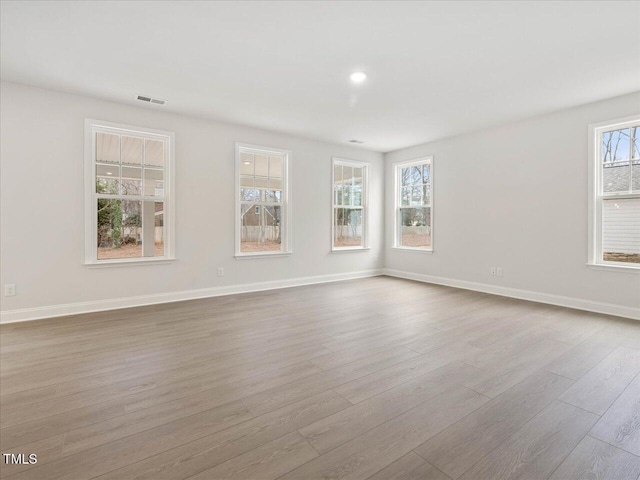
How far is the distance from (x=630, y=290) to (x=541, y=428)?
3288mm

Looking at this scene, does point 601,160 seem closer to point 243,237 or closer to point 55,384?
point 243,237

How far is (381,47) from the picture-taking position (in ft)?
9.43

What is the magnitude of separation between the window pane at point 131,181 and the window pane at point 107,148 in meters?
0.18

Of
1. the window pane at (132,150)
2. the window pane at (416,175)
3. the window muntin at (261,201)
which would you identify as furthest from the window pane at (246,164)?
the window pane at (416,175)

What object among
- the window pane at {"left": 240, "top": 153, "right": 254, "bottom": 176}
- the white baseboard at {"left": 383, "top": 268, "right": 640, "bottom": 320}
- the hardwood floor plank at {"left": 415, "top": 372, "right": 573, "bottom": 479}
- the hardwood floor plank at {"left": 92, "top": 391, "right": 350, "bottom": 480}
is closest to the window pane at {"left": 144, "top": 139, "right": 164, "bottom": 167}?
the window pane at {"left": 240, "top": 153, "right": 254, "bottom": 176}

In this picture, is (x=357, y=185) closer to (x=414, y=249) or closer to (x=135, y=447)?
(x=414, y=249)

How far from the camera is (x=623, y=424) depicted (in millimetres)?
1793

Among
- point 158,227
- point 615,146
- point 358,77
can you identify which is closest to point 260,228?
point 158,227

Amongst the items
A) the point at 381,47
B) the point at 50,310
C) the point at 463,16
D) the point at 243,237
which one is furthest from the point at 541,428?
the point at 50,310

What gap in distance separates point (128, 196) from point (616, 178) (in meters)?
6.39

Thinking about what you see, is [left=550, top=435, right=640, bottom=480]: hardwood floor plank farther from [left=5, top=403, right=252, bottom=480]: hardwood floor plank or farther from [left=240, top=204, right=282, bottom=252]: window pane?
[left=240, top=204, right=282, bottom=252]: window pane

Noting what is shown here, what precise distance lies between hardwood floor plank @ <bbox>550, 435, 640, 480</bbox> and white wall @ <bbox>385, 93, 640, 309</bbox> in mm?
3212

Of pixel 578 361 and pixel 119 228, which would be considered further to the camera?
pixel 119 228

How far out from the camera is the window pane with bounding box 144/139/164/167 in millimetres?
4484
